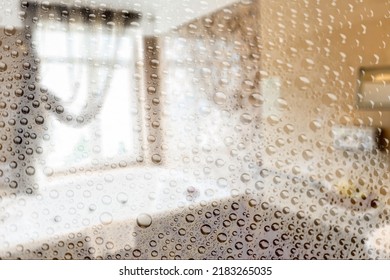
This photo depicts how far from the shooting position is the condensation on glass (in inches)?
26.0

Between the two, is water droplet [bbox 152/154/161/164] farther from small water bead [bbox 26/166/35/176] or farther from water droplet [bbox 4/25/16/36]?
water droplet [bbox 4/25/16/36]

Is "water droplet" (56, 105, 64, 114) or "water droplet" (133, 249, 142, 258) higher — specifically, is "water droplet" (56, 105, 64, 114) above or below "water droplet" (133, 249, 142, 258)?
above

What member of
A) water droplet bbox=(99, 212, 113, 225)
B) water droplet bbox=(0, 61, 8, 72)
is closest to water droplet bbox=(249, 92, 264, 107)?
water droplet bbox=(99, 212, 113, 225)

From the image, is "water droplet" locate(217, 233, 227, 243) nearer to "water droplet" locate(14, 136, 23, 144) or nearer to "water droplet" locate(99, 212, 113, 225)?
"water droplet" locate(99, 212, 113, 225)

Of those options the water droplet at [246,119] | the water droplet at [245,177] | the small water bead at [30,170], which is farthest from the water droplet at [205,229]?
the small water bead at [30,170]

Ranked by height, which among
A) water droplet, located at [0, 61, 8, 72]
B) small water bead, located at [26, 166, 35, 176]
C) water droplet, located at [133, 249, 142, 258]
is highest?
water droplet, located at [0, 61, 8, 72]

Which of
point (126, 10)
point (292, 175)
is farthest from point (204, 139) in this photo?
point (126, 10)

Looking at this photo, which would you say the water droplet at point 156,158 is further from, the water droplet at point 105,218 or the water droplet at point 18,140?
the water droplet at point 18,140

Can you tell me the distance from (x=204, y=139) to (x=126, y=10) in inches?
12.2

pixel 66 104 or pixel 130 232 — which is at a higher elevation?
pixel 66 104

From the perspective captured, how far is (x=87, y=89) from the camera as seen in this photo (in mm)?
687

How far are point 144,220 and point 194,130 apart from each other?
0.66 ft

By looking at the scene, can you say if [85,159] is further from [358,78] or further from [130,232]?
[358,78]

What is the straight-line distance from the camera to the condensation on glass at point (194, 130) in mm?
661
